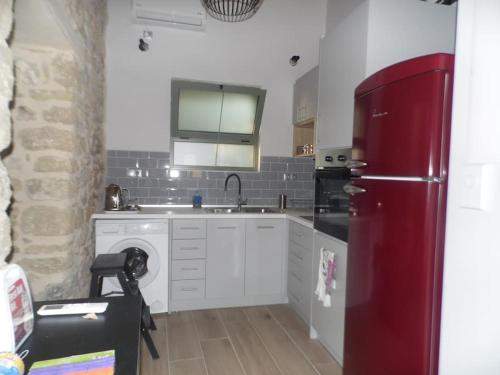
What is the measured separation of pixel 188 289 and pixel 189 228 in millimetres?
584

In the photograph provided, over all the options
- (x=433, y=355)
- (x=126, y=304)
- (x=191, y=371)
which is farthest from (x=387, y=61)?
(x=191, y=371)

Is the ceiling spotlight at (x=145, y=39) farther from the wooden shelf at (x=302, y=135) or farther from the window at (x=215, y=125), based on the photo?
the wooden shelf at (x=302, y=135)

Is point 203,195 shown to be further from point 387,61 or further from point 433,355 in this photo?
point 433,355

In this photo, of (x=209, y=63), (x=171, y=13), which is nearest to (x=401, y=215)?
(x=209, y=63)

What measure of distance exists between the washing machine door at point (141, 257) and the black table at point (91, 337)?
1.67 m

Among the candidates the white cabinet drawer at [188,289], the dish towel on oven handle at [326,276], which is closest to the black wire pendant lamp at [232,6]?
the dish towel on oven handle at [326,276]

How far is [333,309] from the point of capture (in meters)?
2.29

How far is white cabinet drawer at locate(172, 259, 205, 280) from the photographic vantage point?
10.1ft

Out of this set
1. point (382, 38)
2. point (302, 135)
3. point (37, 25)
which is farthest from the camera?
point (302, 135)

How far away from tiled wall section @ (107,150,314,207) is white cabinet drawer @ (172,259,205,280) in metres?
0.83

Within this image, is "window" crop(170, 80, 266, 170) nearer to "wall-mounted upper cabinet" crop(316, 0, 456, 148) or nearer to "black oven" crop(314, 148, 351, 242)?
"black oven" crop(314, 148, 351, 242)

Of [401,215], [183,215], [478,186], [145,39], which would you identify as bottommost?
[183,215]

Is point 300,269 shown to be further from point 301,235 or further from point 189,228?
point 189,228

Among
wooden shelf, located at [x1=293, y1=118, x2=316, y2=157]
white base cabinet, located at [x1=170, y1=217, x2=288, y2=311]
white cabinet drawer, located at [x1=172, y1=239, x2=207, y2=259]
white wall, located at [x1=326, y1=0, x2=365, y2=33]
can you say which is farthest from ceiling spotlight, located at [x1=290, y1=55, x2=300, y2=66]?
white cabinet drawer, located at [x1=172, y1=239, x2=207, y2=259]
